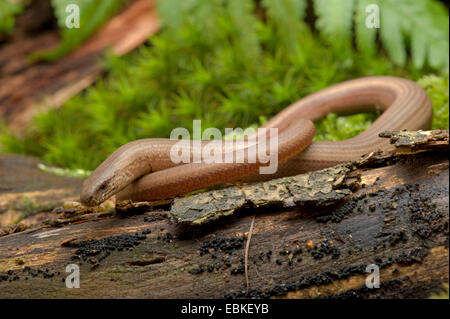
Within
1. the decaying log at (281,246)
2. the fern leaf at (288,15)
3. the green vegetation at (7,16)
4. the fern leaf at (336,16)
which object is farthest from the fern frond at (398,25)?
the green vegetation at (7,16)

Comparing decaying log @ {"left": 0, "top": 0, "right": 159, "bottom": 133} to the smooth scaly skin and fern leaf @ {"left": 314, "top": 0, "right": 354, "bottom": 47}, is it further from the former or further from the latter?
the smooth scaly skin

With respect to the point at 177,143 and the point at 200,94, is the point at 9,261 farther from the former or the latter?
the point at 200,94

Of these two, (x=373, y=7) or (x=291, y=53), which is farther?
(x=291, y=53)

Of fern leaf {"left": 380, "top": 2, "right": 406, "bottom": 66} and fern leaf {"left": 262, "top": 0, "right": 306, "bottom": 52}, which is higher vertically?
fern leaf {"left": 262, "top": 0, "right": 306, "bottom": 52}

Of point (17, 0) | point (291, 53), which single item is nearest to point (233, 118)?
point (291, 53)

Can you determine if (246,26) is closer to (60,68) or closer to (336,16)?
(336,16)

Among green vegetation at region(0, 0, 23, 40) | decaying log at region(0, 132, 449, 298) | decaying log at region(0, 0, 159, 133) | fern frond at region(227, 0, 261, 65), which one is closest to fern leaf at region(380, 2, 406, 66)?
fern frond at region(227, 0, 261, 65)

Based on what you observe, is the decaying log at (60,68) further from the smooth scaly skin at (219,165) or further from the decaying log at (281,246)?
the decaying log at (281,246)
